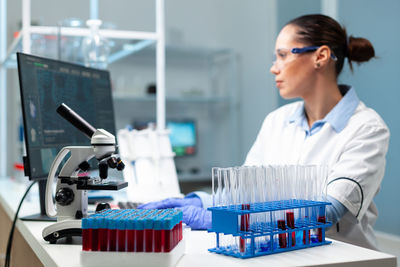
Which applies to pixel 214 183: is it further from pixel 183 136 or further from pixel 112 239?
pixel 183 136

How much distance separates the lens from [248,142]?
4898 mm

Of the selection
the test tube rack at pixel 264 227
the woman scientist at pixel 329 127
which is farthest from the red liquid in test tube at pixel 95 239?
the woman scientist at pixel 329 127

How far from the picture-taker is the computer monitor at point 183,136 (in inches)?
182

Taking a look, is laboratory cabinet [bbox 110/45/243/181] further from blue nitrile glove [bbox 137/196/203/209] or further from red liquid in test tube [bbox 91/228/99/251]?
red liquid in test tube [bbox 91/228/99/251]

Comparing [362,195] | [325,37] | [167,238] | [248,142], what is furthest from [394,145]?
[167,238]

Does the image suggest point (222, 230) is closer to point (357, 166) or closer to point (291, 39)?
point (357, 166)

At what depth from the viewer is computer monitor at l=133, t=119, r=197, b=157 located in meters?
4.63

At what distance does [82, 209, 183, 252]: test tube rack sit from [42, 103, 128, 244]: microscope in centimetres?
17

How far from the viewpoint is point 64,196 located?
39.8 inches

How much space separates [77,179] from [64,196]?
2.0 inches

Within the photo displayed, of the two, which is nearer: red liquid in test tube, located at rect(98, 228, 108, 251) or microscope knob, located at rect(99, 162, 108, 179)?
red liquid in test tube, located at rect(98, 228, 108, 251)

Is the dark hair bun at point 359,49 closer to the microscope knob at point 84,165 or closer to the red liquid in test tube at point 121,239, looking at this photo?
the microscope knob at point 84,165

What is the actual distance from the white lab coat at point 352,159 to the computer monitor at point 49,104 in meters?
0.72

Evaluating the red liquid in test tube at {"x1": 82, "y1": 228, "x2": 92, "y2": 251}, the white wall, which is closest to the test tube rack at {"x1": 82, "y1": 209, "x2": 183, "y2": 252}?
the red liquid in test tube at {"x1": 82, "y1": 228, "x2": 92, "y2": 251}
